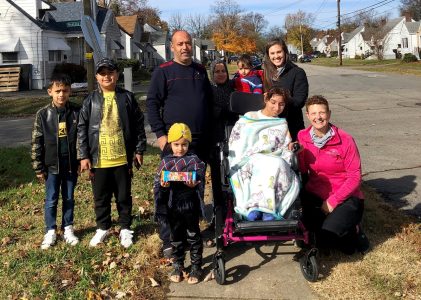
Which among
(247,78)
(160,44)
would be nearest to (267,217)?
(247,78)

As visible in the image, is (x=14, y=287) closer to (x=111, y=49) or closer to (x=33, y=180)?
(x=33, y=180)

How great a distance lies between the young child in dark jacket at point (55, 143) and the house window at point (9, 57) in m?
25.7

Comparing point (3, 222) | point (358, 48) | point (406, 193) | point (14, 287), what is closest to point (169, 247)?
point (14, 287)

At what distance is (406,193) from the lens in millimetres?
6219

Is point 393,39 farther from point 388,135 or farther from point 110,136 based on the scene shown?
point 110,136

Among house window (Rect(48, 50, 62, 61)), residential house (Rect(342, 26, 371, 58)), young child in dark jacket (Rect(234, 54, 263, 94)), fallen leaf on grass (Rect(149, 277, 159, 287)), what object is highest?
residential house (Rect(342, 26, 371, 58))

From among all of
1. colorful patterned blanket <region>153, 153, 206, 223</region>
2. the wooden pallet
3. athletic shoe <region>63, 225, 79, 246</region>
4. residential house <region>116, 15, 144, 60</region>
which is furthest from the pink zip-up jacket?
residential house <region>116, 15, 144, 60</region>

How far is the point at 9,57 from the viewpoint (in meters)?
27.8

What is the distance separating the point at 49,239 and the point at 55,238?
0.08 m

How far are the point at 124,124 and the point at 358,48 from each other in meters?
99.6

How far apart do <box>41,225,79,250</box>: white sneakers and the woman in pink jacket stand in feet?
7.99

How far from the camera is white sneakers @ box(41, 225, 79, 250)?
4.74 meters

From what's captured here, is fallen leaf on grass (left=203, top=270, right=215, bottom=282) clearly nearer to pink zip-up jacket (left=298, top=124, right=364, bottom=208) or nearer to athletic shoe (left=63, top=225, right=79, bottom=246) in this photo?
pink zip-up jacket (left=298, top=124, right=364, bottom=208)

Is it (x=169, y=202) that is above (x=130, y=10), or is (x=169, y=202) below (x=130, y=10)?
below
